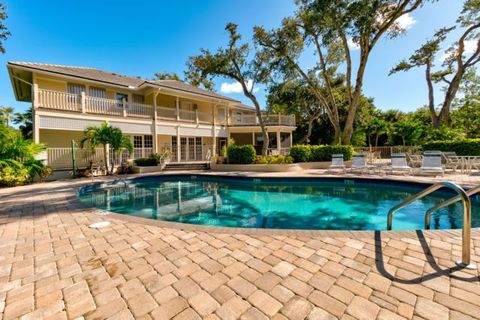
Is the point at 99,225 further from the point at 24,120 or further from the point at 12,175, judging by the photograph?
the point at 24,120

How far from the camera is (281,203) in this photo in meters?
7.72

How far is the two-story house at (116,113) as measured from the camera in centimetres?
1234

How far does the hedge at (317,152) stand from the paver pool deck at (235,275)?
11.8m

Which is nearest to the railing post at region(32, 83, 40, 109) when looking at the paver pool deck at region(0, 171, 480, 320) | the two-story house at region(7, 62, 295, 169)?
the two-story house at region(7, 62, 295, 169)

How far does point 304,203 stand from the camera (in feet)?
24.9

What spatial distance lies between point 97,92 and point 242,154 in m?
11.3

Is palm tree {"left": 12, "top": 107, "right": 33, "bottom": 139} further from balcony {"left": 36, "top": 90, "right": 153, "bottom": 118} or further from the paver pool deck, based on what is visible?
the paver pool deck

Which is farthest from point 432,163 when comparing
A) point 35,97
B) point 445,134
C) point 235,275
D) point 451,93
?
point 35,97

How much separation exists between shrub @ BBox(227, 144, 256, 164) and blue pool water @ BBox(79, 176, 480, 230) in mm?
3472

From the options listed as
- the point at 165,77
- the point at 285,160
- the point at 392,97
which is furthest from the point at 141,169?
the point at 392,97

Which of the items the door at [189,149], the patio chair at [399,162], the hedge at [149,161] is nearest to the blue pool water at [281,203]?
the patio chair at [399,162]

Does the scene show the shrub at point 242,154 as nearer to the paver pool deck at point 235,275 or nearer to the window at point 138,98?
the window at point 138,98

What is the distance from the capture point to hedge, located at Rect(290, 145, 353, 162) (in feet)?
50.0

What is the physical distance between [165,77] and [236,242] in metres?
35.1
